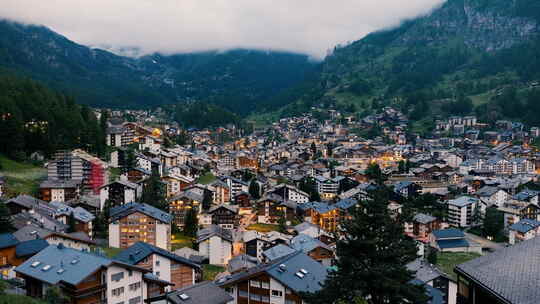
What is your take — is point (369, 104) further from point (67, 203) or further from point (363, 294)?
point (363, 294)

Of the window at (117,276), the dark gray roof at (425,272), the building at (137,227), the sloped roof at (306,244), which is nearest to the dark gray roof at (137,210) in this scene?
the building at (137,227)

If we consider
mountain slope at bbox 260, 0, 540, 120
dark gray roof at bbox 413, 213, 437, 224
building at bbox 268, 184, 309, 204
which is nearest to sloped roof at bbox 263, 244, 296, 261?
Answer: dark gray roof at bbox 413, 213, 437, 224

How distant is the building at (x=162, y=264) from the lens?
30078 mm

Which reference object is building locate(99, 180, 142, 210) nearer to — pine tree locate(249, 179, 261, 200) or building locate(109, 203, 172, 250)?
building locate(109, 203, 172, 250)

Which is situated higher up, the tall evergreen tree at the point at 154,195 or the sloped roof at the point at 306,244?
the tall evergreen tree at the point at 154,195

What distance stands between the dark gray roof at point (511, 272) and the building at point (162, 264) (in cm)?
2349

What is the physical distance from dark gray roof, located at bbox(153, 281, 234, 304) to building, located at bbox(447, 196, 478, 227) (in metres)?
47.0

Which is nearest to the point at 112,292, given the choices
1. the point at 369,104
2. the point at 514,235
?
the point at 514,235

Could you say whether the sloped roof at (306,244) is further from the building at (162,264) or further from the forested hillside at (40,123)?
the forested hillside at (40,123)

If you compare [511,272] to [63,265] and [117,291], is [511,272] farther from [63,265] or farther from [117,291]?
[63,265]

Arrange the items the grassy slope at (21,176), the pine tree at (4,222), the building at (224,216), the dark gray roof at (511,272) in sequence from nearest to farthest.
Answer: the dark gray roof at (511,272), the pine tree at (4,222), the grassy slope at (21,176), the building at (224,216)

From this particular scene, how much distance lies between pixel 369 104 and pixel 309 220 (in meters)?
98.6

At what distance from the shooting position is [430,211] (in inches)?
2608

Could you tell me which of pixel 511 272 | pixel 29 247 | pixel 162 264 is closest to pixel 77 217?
pixel 29 247
